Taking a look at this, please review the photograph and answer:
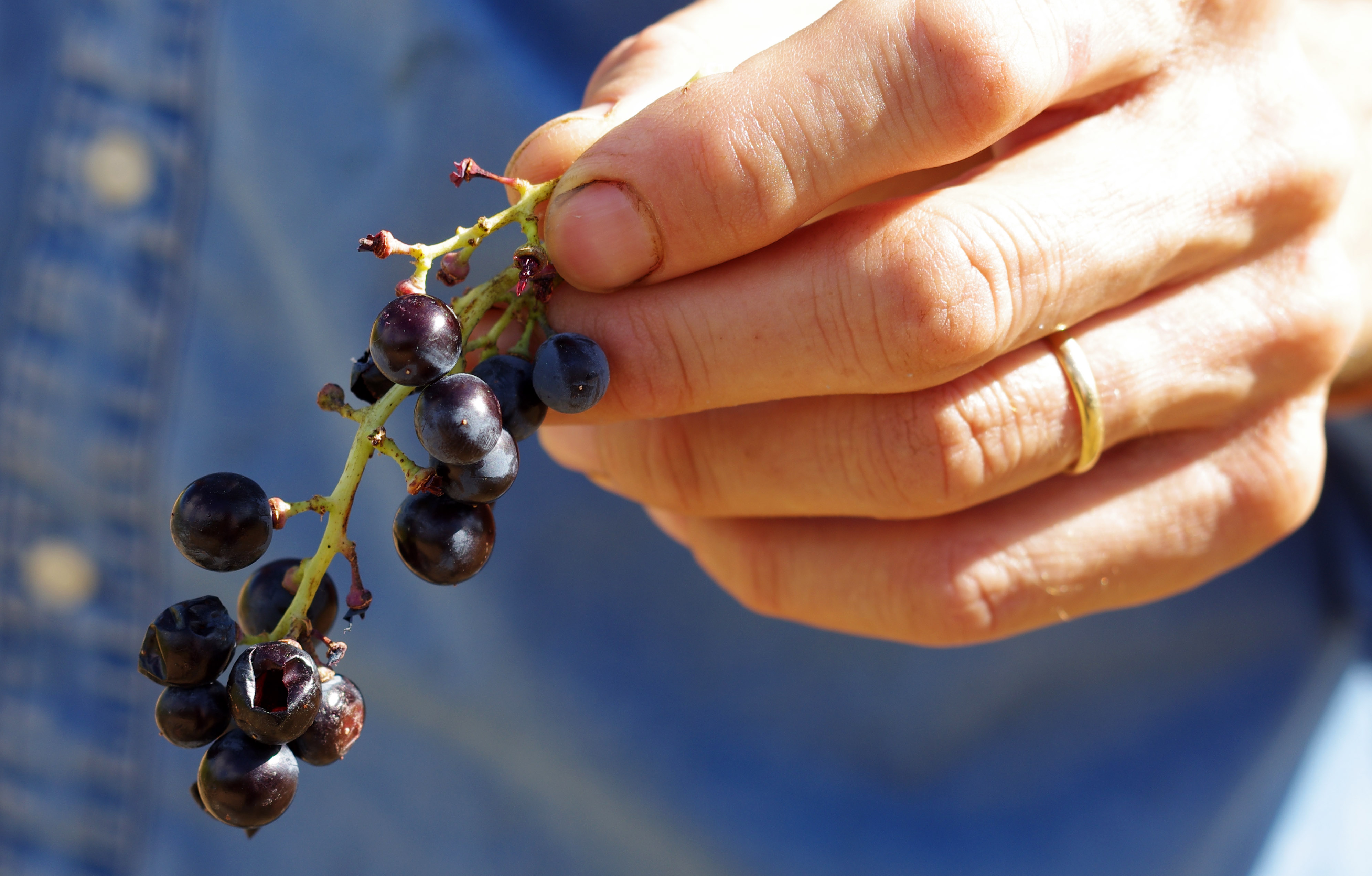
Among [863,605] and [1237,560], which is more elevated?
[863,605]

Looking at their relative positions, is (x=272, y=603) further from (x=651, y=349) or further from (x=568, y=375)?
(x=651, y=349)

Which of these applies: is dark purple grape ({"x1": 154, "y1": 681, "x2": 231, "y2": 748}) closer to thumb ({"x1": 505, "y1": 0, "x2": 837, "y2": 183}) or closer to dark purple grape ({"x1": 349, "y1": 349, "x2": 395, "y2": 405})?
dark purple grape ({"x1": 349, "y1": 349, "x2": 395, "y2": 405})

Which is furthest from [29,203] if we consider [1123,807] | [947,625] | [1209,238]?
[1123,807]

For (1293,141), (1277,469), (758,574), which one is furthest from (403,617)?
(1293,141)

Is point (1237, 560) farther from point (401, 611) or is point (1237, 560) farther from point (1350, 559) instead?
point (401, 611)

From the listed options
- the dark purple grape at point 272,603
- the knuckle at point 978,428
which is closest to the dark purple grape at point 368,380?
the dark purple grape at point 272,603

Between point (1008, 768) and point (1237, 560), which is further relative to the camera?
point (1008, 768)
